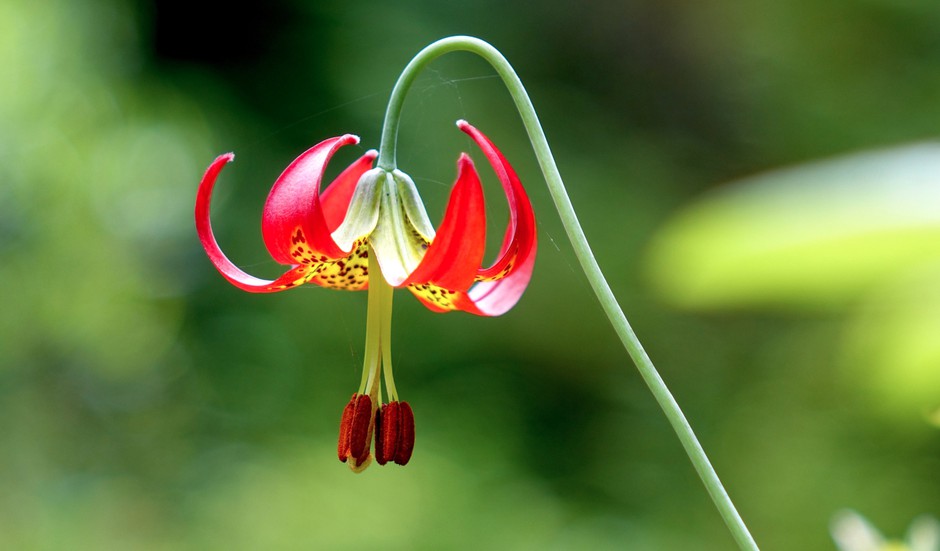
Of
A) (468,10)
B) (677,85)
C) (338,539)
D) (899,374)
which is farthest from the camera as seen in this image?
(677,85)

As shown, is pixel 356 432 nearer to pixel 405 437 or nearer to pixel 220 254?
pixel 405 437

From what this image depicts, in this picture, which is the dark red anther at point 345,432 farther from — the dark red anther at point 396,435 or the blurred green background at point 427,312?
the blurred green background at point 427,312

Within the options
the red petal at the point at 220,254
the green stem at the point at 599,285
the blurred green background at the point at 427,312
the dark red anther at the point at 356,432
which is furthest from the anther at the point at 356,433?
the blurred green background at the point at 427,312

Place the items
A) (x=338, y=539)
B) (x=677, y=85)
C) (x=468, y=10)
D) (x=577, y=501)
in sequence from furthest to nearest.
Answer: (x=677, y=85) < (x=468, y=10) < (x=577, y=501) < (x=338, y=539)

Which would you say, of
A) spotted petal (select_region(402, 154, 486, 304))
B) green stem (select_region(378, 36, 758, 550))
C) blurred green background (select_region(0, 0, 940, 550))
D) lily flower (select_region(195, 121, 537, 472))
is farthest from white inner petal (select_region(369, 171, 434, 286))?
blurred green background (select_region(0, 0, 940, 550))

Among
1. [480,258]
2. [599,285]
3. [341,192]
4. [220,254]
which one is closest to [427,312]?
[341,192]

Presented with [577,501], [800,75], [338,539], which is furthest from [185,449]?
[800,75]

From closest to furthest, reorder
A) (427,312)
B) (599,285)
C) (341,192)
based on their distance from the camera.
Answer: (599,285)
(341,192)
(427,312)

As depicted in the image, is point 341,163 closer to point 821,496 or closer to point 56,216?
point 56,216
